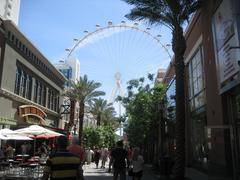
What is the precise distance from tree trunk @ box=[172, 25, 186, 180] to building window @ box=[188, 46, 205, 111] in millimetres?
4889

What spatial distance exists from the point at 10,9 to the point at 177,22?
10285cm

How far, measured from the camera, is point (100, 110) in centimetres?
7025

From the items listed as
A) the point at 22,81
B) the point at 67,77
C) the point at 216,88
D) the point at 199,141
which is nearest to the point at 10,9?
the point at 67,77

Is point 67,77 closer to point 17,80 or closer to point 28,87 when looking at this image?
point 28,87

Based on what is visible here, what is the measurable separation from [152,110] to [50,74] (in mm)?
19669

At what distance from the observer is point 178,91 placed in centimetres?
1666

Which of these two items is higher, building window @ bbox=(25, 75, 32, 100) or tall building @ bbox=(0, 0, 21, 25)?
tall building @ bbox=(0, 0, 21, 25)

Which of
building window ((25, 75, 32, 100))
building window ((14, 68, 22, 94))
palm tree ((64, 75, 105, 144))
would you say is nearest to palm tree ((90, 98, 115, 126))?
palm tree ((64, 75, 105, 144))

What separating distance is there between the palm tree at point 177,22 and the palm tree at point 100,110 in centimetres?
4784

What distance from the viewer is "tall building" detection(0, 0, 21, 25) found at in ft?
345

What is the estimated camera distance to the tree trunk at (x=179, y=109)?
627 inches

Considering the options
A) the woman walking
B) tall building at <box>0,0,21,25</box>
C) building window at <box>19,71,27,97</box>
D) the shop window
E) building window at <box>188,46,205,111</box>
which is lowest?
the woman walking

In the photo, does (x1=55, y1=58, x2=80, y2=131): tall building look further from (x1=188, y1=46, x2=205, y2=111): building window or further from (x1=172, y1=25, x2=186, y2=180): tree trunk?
(x1=172, y1=25, x2=186, y2=180): tree trunk

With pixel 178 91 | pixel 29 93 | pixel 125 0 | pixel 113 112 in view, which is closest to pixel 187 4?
pixel 125 0
